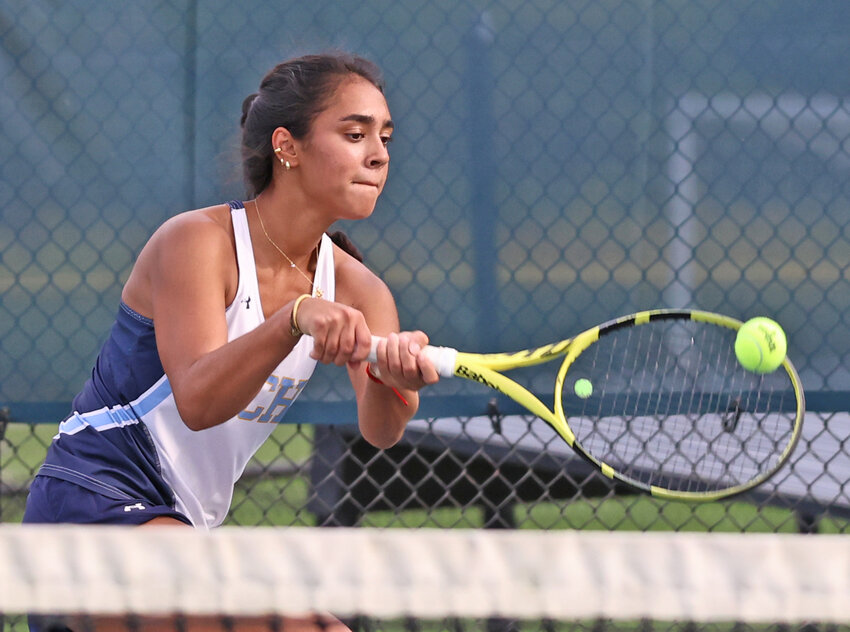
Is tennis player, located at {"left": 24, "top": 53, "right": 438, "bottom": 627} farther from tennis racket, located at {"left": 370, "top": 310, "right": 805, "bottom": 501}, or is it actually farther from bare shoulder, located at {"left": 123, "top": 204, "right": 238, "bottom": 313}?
tennis racket, located at {"left": 370, "top": 310, "right": 805, "bottom": 501}

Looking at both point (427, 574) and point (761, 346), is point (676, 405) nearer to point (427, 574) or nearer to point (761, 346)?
point (761, 346)

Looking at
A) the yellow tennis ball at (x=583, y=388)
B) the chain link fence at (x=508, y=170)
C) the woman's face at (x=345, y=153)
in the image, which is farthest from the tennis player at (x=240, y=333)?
the chain link fence at (x=508, y=170)

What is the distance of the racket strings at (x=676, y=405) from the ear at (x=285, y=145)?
3.56ft

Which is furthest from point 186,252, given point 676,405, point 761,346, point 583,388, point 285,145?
point 676,405

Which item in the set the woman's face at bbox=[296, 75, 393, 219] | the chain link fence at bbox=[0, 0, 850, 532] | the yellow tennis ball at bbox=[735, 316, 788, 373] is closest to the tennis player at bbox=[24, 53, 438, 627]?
the woman's face at bbox=[296, 75, 393, 219]

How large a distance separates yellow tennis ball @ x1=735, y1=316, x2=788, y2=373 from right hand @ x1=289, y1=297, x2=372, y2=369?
69 cm

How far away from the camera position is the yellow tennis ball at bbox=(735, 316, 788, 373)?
2.00 metres

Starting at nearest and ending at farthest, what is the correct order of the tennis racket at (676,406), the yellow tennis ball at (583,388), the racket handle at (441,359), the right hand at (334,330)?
the right hand at (334,330) → the racket handle at (441,359) → the yellow tennis ball at (583,388) → the tennis racket at (676,406)

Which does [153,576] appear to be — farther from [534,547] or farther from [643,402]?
[643,402]

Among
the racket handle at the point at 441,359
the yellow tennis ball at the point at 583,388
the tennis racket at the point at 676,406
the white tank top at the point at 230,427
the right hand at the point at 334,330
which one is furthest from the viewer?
the tennis racket at the point at 676,406

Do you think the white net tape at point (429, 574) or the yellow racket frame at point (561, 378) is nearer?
the white net tape at point (429, 574)

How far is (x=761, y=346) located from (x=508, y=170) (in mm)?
1090

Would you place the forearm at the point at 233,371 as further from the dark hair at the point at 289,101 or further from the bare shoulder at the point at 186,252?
the dark hair at the point at 289,101

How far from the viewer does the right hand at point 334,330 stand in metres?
1.71
